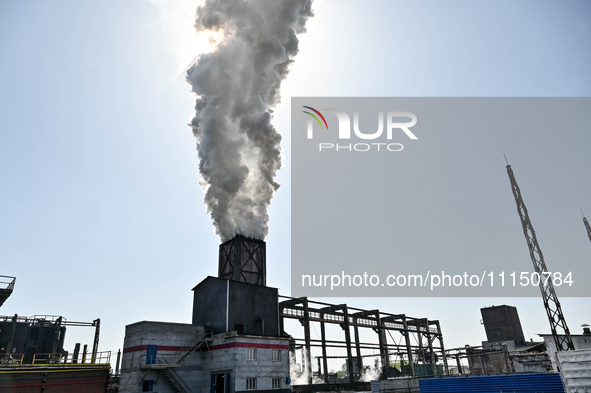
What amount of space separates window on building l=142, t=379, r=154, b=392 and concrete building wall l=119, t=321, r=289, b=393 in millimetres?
203

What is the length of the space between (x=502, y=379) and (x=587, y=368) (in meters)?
5.56

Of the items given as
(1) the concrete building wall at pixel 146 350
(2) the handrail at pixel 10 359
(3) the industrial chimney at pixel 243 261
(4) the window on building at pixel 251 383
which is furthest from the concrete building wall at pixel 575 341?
(2) the handrail at pixel 10 359

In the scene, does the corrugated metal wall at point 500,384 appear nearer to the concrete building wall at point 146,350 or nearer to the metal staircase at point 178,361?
the metal staircase at point 178,361

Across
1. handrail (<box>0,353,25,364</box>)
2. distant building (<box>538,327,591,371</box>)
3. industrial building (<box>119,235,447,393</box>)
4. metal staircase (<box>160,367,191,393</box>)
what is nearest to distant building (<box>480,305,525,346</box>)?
distant building (<box>538,327,591,371</box>)

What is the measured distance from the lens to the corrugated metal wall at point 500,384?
59.8 ft

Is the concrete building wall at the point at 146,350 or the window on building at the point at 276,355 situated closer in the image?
the concrete building wall at the point at 146,350

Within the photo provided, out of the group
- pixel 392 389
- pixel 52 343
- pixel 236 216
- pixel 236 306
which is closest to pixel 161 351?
pixel 236 306

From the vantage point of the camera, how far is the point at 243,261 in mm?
32375

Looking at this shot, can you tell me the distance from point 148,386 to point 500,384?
20.8 metres

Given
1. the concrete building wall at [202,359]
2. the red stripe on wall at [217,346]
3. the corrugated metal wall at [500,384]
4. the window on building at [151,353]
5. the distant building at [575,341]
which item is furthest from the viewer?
the distant building at [575,341]

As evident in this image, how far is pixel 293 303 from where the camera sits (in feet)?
126

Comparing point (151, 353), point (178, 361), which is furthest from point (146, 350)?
point (178, 361)

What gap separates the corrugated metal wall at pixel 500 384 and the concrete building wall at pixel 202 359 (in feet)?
34.3

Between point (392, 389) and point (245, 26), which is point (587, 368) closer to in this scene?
point (392, 389)
